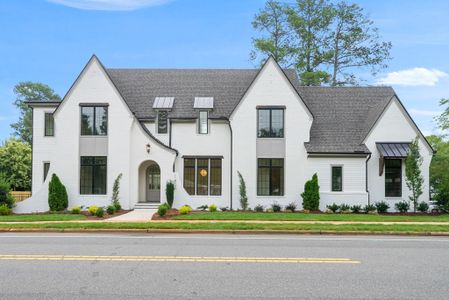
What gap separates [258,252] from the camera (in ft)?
30.5

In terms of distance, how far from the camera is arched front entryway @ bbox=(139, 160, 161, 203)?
920 inches

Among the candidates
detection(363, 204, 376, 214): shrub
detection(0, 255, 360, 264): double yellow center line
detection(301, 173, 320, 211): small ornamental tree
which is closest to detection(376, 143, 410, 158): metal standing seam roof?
detection(363, 204, 376, 214): shrub

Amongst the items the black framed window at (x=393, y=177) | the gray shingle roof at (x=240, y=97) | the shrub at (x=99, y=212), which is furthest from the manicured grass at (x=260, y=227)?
the gray shingle roof at (x=240, y=97)

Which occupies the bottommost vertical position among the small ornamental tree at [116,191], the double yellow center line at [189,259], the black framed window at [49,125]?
the double yellow center line at [189,259]

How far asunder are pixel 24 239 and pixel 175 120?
41.2 feet

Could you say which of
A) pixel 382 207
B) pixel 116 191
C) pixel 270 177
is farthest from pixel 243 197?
pixel 382 207

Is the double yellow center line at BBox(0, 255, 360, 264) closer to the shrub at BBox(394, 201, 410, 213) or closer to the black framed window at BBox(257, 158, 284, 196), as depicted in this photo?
the black framed window at BBox(257, 158, 284, 196)

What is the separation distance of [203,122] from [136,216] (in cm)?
736

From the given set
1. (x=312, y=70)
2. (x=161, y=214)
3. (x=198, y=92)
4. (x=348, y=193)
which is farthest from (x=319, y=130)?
(x=312, y=70)

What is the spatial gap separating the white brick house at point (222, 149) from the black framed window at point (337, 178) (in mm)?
56

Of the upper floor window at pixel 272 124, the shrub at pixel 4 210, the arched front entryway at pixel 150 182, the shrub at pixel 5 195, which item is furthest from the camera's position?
A: the arched front entryway at pixel 150 182

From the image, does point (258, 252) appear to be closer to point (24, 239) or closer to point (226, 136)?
point (24, 239)

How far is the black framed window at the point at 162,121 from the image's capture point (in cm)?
2327

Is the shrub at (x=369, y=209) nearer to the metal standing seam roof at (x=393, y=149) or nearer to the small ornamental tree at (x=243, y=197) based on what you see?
the metal standing seam roof at (x=393, y=149)
